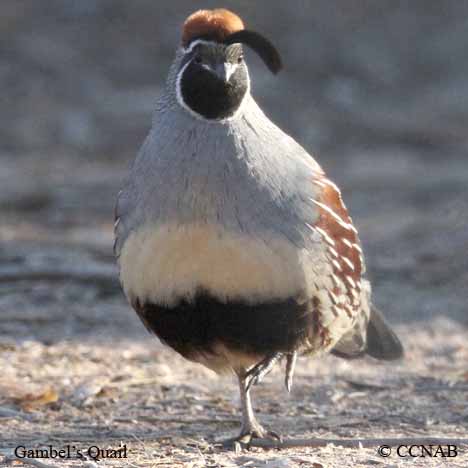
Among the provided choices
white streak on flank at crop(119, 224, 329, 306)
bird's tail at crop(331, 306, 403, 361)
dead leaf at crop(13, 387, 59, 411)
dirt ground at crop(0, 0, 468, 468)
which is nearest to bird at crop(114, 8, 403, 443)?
white streak on flank at crop(119, 224, 329, 306)

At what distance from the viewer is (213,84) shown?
4617 mm

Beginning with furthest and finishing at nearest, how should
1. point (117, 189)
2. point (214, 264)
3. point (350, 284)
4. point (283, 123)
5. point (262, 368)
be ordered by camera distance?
point (283, 123)
point (117, 189)
point (350, 284)
point (262, 368)
point (214, 264)

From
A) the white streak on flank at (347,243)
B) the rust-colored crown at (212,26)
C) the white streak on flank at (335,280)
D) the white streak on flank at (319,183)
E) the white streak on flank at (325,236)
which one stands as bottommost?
the white streak on flank at (335,280)

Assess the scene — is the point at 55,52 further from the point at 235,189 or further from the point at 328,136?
the point at 235,189

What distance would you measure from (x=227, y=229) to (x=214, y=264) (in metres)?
0.13

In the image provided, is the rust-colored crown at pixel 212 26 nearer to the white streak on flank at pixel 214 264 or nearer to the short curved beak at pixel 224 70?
the short curved beak at pixel 224 70

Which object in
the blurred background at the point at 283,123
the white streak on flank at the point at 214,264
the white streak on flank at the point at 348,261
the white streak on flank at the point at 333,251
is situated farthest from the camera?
the blurred background at the point at 283,123

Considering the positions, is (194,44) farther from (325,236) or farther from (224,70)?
(325,236)

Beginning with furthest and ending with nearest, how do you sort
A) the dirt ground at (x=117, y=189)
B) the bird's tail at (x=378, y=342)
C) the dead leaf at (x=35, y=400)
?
the bird's tail at (x=378, y=342), the dead leaf at (x=35, y=400), the dirt ground at (x=117, y=189)

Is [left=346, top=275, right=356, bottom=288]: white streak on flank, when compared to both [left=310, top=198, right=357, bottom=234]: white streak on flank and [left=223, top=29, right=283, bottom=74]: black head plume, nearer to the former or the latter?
[left=310, top=198, right=357, bottom=234]: white streak on flank

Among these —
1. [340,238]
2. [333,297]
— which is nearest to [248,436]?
[333,297]

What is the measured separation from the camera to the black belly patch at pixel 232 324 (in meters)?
4.48

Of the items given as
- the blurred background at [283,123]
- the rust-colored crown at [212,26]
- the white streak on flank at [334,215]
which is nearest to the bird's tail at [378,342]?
the white streak on flank at [334,215]

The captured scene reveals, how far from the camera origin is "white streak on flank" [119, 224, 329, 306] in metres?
4.37
